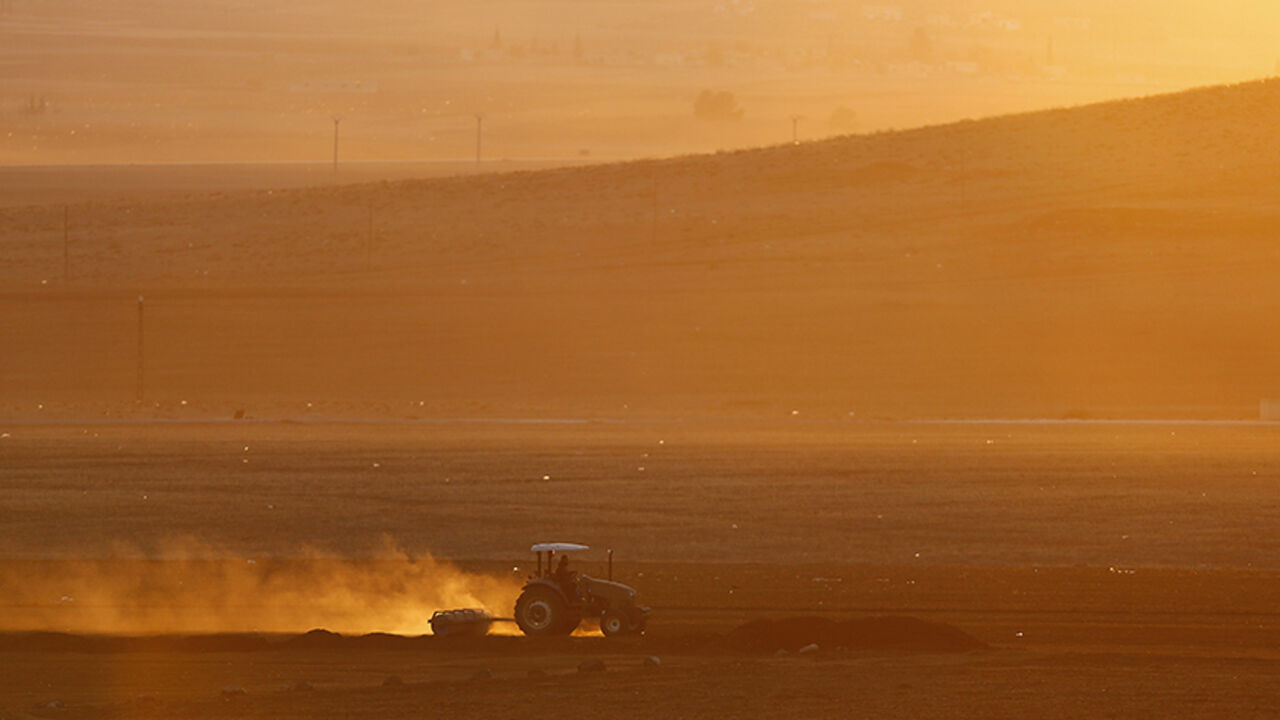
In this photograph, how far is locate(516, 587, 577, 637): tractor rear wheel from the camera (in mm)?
16359

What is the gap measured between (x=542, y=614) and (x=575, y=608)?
30cm

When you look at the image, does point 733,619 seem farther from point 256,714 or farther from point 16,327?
point 16,327

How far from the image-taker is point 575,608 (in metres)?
16.4

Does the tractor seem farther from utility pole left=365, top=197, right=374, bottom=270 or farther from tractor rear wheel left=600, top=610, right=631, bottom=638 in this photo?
utility pole left=365, top=197, right=374, bottom=270

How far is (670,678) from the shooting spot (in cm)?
1426

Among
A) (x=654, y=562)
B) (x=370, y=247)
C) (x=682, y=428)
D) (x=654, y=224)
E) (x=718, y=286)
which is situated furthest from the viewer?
(x=654, y=224)

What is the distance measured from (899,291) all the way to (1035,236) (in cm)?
950

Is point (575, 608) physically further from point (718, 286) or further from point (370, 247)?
point (370, 247)

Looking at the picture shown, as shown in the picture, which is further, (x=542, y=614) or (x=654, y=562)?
(x=654, y=562)

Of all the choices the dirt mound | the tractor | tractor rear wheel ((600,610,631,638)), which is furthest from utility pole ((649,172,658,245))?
the dirt mound

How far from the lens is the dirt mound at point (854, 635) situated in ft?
51.7

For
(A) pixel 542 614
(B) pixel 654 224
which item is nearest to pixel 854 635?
(A) pixel 542 614

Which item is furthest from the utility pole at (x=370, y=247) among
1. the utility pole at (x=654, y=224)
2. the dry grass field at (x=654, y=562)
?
the dry grass field at (x=654, y=562)

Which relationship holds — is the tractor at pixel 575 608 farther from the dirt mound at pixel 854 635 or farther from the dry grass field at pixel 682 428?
the dirt mound at pixel 854 635
